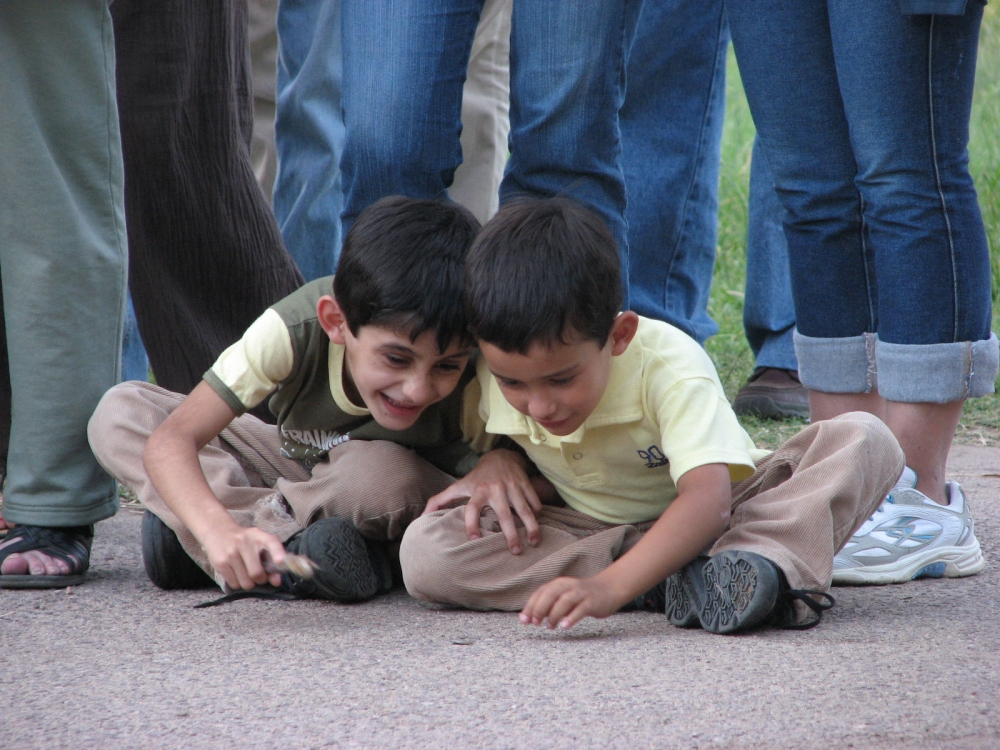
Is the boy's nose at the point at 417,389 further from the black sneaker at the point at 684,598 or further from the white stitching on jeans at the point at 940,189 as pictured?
the white stitching on jeans at the point at 940,189

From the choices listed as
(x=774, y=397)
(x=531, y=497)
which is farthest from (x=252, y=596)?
(x=774, y=397)

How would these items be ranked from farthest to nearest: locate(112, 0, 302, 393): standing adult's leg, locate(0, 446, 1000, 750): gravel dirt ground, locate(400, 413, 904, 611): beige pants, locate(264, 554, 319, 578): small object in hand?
1. locate(112, 0, 302, 393): standing adult's leg
2. locate(400, 413, 904, 611): beige pants
3. locate(264, 554, 319, 578): small object in hand
4. locate(0, 446, 1000, 750): gravel dirt ground

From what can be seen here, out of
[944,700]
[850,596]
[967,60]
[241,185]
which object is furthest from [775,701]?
[241,185]

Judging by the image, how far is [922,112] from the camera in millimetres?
1912

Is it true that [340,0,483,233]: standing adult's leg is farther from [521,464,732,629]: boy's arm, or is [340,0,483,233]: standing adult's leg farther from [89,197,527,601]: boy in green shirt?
[521,464,732,629]: boy's arm

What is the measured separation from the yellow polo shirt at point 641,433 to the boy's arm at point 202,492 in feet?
1.39

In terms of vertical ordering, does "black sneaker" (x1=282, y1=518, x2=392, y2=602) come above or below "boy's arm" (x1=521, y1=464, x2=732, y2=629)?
below

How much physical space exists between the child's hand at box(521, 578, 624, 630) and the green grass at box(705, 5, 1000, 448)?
1.58 meters

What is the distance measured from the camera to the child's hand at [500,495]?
1.83m

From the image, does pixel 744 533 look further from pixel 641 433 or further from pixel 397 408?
pixel 397 408

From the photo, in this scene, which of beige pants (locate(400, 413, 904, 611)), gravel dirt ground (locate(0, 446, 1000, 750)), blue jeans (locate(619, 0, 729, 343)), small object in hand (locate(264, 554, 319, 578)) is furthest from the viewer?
blue jeans (locate(619, 0, 729, 343))

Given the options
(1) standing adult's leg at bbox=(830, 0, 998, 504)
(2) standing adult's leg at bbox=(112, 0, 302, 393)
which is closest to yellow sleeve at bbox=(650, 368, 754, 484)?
(1) standing adult's leg at bbox=(830, 0, 998, 504)

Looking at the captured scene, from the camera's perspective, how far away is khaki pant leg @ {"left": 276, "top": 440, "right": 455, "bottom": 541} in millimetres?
1930

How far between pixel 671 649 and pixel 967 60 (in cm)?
112
